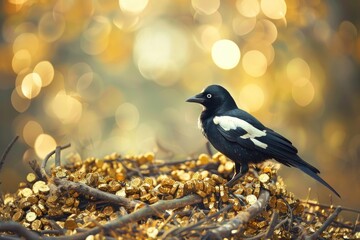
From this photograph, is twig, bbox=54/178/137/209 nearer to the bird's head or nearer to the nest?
the nest

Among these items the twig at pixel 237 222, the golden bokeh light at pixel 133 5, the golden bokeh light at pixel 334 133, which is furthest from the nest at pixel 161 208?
Result: the golden bokeh light at pixel 133 5

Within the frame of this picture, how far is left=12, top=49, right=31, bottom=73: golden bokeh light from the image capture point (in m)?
8.02

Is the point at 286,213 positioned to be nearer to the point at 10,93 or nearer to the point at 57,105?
the point at 10,93

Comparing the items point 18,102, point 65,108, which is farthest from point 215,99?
point 65,108

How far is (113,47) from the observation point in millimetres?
8422

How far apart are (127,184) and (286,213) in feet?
2.60

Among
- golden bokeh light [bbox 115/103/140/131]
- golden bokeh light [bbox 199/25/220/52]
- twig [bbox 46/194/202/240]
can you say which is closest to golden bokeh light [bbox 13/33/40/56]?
golden bokeh light [bbox 199/25/220/52]

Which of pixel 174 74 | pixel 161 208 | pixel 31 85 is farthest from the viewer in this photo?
pixel 174 74

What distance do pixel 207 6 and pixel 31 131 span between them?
3143mm

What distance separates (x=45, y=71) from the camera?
878 centimetres

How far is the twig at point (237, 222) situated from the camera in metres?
2.31

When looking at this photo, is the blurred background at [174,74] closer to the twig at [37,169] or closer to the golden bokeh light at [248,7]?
the golden bokeh light at [248,7]

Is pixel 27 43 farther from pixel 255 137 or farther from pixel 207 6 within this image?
pixel 255 137

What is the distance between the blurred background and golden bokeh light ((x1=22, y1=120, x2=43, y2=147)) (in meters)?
0.02
